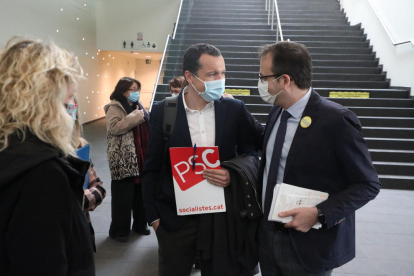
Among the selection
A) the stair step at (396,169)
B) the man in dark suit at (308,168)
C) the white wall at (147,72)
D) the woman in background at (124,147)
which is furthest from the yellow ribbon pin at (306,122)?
the white wall at (147,72)

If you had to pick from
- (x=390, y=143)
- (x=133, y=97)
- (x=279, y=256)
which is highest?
(x=133, y=97)

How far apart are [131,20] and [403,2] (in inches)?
364

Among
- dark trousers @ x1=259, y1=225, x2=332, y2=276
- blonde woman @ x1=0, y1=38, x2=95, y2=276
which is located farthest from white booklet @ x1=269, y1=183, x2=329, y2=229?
blonde woman @ x1=0, y1=38, x2=95, y2=276

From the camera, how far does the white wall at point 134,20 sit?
13453mm

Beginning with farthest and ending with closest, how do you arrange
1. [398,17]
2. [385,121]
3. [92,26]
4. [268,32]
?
[92,26], [268,32], [398,17], [385,121]

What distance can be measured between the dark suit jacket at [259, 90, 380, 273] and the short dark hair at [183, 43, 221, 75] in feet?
2.01

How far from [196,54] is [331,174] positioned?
0.93 meters

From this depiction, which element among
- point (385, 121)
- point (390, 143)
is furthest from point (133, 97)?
point (385, 121)

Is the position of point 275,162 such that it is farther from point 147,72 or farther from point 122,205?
point 147,72

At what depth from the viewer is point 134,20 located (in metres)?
13.5

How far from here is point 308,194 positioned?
1.48m

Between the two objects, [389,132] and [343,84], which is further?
[343,84]

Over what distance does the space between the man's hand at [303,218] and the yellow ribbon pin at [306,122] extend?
1.13ft

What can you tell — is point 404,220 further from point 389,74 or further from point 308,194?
point 389,74
